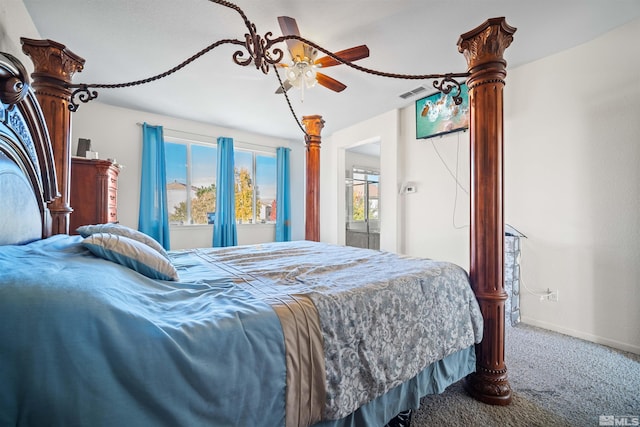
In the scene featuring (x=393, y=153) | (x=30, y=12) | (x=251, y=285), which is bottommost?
(x=251, y=285)

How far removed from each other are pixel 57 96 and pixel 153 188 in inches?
110

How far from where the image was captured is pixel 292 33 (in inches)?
76.2

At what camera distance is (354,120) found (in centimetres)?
455

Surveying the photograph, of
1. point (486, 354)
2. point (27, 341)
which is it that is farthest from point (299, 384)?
point (486, 354)

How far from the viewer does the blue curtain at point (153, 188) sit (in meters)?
4.11

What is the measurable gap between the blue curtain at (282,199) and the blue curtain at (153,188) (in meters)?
2.00

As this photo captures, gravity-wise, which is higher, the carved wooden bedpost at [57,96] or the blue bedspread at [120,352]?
the carved wooden bedpost at [57,96]

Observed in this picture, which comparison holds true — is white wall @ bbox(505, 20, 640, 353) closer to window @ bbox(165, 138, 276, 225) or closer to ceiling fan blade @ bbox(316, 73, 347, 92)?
ceiling fan blade @ bbox(316, 73, 347, 92)

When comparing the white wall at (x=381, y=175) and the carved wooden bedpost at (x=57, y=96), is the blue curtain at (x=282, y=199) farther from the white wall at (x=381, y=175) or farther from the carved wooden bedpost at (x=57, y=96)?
the carved wooden bedpost at (x=57, y=96)

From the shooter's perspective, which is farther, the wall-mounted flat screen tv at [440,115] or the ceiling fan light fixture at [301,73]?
the wall-mounted flat screen tv at [440,115]

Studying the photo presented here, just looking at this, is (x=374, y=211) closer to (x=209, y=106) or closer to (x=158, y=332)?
(x=209, y=106)

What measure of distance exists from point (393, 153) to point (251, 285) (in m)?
3.39

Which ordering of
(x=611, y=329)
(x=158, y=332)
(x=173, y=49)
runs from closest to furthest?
(x=158, y=332)
(x=611, y=329)
(x=173, y=49)

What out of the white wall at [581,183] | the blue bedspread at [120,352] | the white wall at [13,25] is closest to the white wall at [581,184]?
the white wall at [581,183]
